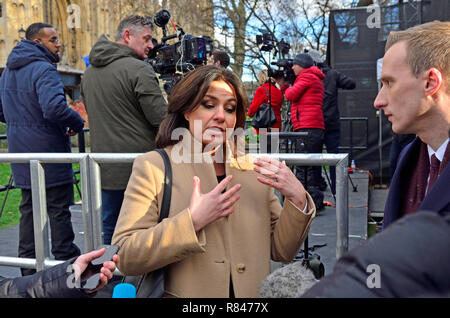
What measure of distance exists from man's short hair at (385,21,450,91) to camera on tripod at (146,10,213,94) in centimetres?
270

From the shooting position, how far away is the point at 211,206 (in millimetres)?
1902

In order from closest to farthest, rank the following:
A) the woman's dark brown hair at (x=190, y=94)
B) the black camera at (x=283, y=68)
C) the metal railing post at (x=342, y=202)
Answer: the woman's dark brown hair at (x=190, y=94) → the metal railing post at (x=342, y=202) → the black camera at (x=283, y=68)

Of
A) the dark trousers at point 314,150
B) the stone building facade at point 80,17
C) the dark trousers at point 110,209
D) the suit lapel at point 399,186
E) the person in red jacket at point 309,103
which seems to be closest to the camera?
the suit lapel at point 399,186

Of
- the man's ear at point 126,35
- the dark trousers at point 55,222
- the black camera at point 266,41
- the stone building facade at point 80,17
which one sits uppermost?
the stone building facade at point 80,17

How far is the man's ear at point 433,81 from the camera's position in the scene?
1598 millimetres

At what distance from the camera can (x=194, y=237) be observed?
187 cm

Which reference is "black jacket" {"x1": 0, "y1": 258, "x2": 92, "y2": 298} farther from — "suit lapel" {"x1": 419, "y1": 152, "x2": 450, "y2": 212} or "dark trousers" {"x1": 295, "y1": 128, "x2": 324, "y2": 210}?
"dark trousers" {"x1": 295, "y1": 128, "x2": 324, "y2": 210}

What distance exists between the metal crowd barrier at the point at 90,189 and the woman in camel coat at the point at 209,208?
0.44m

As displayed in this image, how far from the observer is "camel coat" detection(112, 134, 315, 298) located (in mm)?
1904

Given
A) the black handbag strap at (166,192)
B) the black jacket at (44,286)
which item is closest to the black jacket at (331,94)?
the black handbag strap at (166,192)

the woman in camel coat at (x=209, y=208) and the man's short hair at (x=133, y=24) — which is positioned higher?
the man's short hair at (x=133, y=24)

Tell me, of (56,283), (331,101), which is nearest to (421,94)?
(56,283)

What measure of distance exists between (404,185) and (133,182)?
110 cm

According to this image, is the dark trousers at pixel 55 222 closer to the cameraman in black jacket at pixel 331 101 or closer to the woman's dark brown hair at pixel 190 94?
the woman's dark brown hair at pixel 190 94
